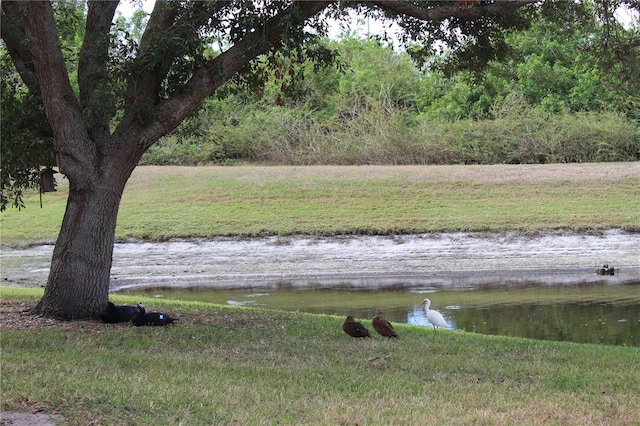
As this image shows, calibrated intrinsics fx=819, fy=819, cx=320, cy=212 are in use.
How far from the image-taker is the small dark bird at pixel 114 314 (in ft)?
38.1

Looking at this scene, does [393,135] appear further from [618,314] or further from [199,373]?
[199,373]

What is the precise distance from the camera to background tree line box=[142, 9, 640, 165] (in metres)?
36.5

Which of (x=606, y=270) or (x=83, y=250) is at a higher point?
(x=83, y=250)

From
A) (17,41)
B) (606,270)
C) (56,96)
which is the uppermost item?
(17,41)

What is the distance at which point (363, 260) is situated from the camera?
22922mm

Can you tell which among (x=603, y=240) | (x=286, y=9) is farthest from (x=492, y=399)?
(x=603, y=240)

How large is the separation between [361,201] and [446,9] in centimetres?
1670

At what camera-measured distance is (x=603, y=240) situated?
23.8 metres

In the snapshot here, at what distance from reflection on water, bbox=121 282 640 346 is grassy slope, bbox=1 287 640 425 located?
113 inches

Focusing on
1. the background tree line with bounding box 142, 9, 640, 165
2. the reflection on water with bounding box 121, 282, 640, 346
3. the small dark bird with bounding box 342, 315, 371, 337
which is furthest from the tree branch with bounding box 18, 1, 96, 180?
the background tree line with bounding box 142, 9, 640, 165

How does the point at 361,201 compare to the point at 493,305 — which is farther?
the point at 361,201

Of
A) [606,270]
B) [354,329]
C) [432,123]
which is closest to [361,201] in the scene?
[606,270]

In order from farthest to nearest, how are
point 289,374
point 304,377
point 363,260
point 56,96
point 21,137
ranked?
1. point 363,260
2. point 21,137
3. point 56,96
4. point 289,374
5. point 304,377

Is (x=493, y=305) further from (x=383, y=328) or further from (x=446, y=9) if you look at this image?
(x=446, y=9)
